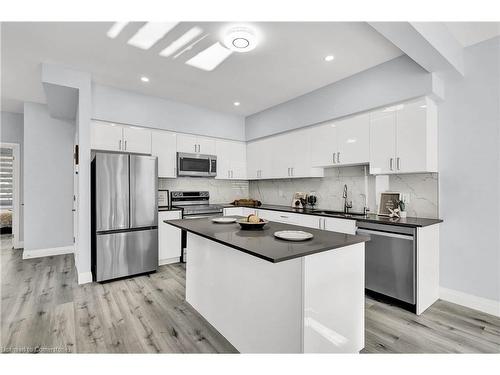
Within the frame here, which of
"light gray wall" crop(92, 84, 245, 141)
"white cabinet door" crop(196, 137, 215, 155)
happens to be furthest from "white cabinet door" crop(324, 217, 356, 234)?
"light gray wall" crop(92, 84, 245, 141)

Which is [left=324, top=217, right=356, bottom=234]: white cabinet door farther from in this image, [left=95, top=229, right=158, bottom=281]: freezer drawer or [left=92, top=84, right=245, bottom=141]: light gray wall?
[left=92, top=84, right=245, bottom=141]: light gray wall

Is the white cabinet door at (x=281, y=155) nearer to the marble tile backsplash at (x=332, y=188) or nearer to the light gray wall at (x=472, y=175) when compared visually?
the marble tile backsplash at (x=332, y=188)

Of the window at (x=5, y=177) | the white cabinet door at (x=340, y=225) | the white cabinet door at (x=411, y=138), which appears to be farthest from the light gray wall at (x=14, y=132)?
the white cabinet door at (x=411, y=138)

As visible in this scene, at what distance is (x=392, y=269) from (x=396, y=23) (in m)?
2.25

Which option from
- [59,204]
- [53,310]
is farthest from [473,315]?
[59,204]

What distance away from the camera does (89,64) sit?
10.2 ft

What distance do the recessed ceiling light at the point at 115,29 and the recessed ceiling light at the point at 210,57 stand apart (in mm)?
767

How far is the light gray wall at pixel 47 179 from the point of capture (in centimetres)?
468

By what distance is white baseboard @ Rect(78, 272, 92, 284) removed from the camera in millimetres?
3334

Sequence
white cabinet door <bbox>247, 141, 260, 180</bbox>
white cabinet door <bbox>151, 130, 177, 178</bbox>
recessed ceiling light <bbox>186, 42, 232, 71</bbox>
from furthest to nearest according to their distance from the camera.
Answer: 1. white cabinet door <bbox>247, 141, 260, 180</bbox>
2. white cabinet door <bbox>151, 130, 177, 178</bbox>
3. recessed ceiling light <bbox>186, 42, 232, 71</bbox>

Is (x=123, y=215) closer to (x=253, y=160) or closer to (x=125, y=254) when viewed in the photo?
(x=125, y=254)

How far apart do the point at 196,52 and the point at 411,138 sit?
8.15 ft

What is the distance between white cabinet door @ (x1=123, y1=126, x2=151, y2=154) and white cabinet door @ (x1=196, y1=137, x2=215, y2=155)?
2.94ft
